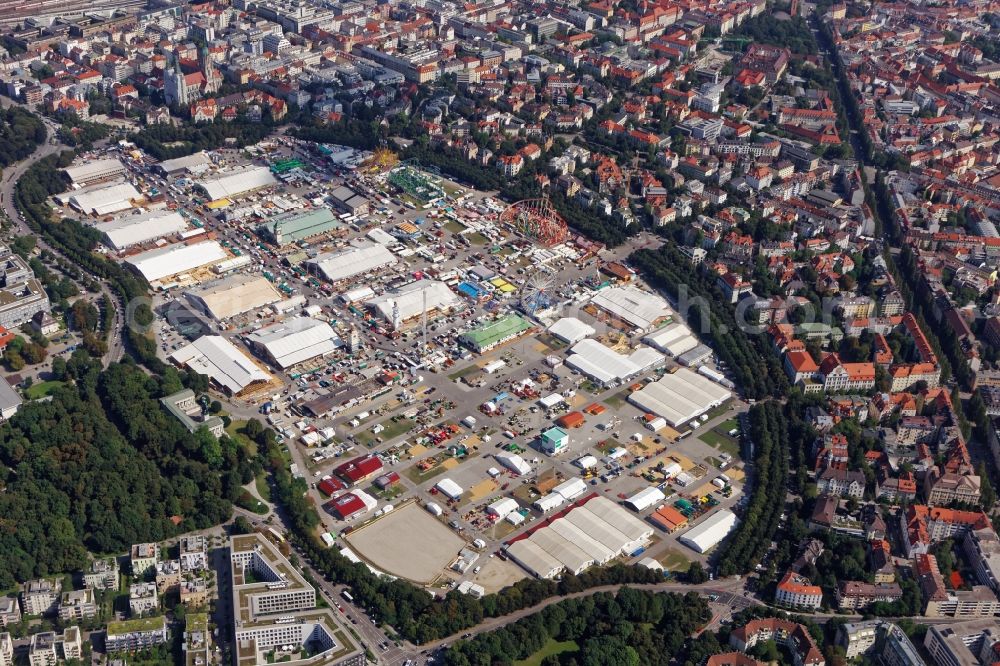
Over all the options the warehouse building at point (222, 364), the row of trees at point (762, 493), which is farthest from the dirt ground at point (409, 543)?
the warehouse building at point (222, 364)

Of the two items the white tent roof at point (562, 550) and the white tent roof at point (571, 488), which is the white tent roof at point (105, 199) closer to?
the white tent roof at point (571, 488)

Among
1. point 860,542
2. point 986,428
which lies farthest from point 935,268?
point 860,542

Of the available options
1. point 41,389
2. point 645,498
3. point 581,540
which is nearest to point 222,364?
point 41,389

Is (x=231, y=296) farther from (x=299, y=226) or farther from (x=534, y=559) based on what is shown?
(x=534, y=559)

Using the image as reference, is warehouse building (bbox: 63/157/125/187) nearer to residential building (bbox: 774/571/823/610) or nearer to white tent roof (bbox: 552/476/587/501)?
white tent roof (bbox: 552/476/587/501)

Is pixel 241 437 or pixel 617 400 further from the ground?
pixel 617 400

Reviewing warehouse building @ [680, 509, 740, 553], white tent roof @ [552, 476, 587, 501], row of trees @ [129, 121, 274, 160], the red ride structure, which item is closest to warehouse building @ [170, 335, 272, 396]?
white tent roof @ [552, 476, 587, 501]

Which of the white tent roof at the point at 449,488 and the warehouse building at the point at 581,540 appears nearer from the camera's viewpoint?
the warehouse building at the point at 581,540
